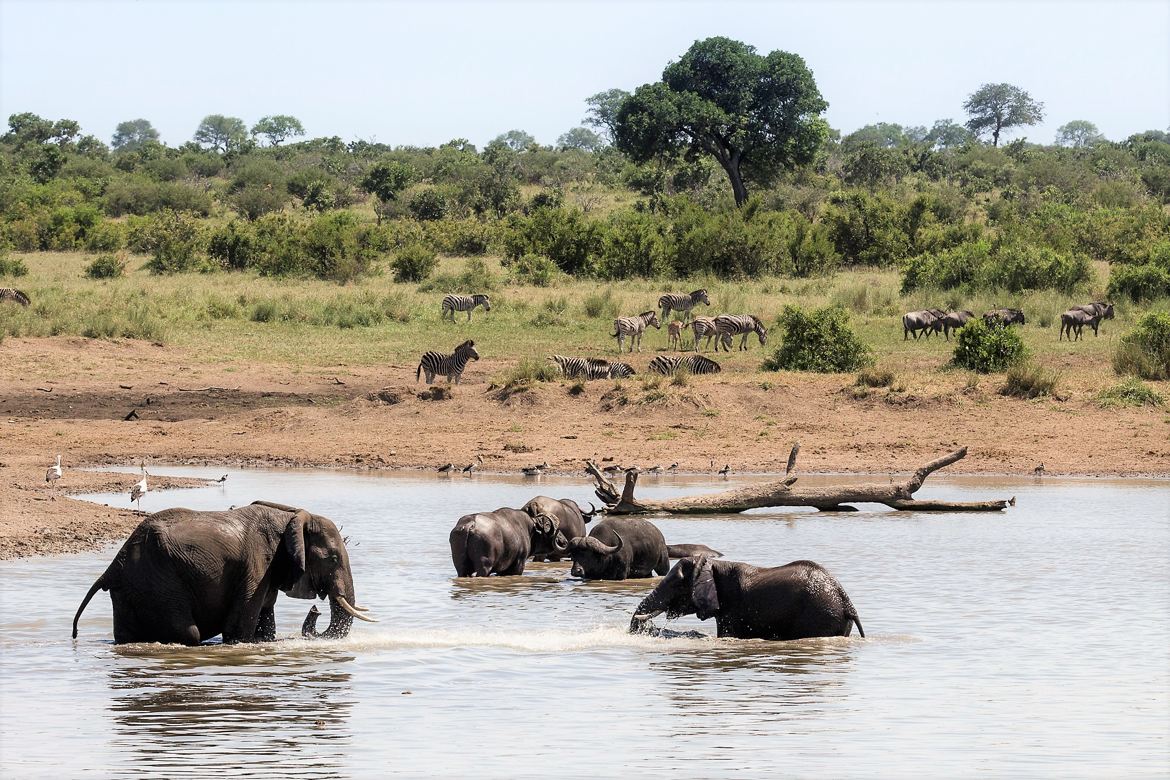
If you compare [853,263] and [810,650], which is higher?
[853,263]

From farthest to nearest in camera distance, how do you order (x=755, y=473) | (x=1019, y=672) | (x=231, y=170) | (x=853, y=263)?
(x=231, y=170) → (x=853, y=263) → (x=755, y=473) → (x=1019, y=672)

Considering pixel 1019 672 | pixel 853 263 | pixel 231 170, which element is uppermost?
pixel 231 170

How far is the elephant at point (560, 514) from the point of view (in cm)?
1345

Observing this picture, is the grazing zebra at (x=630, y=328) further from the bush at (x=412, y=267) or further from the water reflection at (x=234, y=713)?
the water reflection at (x=234, y=713)

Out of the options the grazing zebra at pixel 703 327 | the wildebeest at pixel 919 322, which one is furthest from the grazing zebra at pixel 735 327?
the wildebeest at pixel 919 322

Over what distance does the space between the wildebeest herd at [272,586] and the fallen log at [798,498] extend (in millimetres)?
5414

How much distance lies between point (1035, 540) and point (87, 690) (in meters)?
9.29

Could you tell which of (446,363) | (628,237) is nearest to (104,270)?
(628,237)

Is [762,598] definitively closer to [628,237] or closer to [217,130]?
[628,237]

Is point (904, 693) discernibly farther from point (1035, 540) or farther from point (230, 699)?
point (1035, 540)

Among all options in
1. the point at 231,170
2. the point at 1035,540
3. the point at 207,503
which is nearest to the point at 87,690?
the point at 207,503

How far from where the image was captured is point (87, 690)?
834cm

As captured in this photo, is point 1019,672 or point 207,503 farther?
point 207,503

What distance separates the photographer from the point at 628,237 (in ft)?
147
